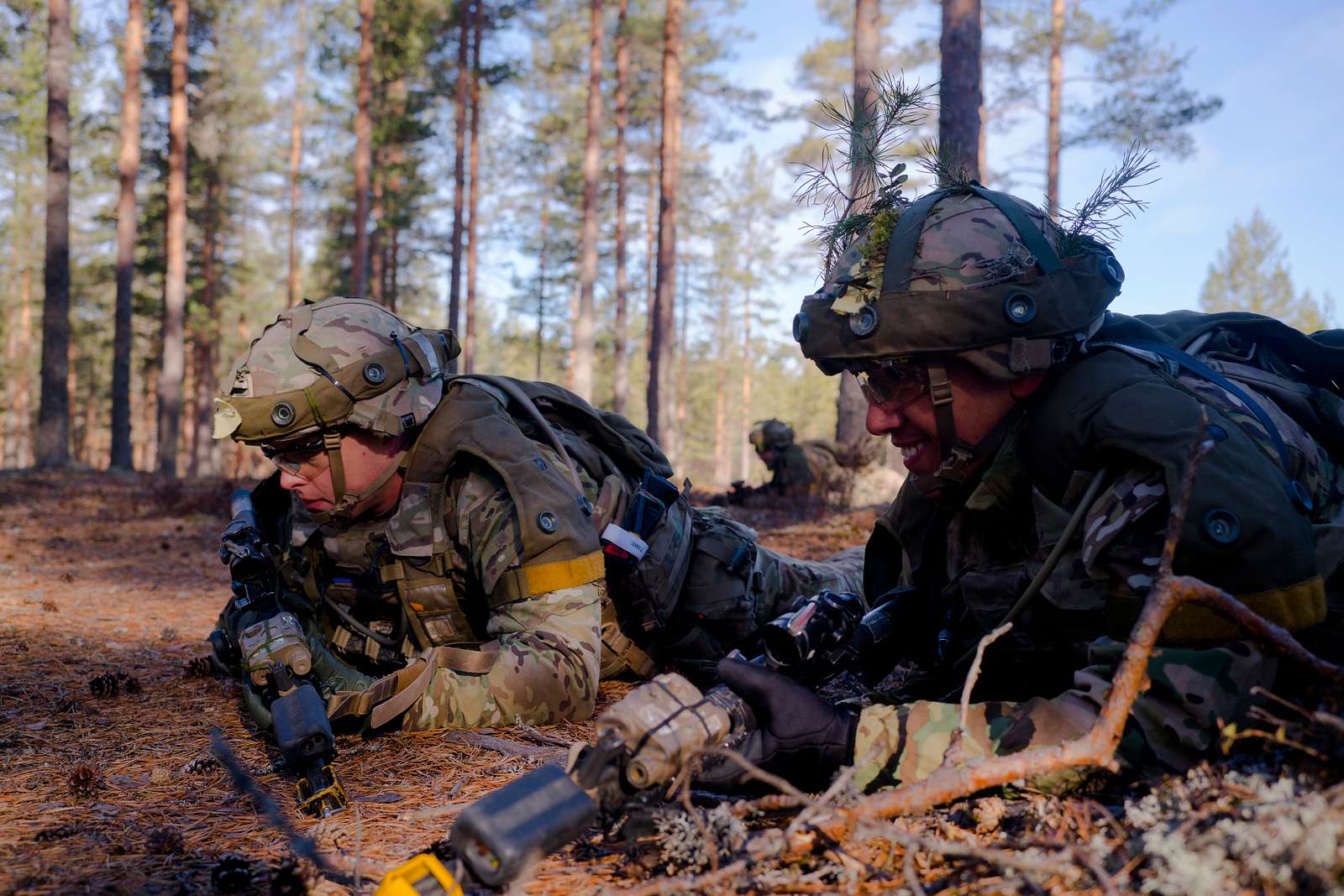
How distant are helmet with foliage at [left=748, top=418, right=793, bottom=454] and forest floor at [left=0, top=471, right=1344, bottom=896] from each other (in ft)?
31.4

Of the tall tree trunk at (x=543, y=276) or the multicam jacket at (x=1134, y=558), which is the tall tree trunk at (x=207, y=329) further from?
the multicam jacket at (x=1134, y=558)

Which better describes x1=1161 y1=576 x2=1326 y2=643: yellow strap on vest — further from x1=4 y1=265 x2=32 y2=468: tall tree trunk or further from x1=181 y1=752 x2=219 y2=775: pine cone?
x1=4 y1=265 x2=32 y2=468: tall tree trunk

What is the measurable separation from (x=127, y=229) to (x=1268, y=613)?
2020 cm

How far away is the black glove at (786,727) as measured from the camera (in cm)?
214

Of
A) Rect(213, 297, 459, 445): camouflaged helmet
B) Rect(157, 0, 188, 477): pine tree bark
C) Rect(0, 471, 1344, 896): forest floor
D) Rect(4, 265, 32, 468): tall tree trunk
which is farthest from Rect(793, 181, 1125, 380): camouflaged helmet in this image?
Rect(4, 265, 32, 468): tall tree trunk

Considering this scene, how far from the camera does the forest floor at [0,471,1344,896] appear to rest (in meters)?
1.49

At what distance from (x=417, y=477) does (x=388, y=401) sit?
339mm

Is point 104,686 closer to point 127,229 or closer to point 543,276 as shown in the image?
point 127,229

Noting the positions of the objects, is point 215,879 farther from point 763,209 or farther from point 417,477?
point 763,209

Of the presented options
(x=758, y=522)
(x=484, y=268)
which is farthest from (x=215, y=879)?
(x=484, y=268)

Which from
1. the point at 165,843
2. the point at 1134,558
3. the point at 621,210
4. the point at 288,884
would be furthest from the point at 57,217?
the point at 1134,558

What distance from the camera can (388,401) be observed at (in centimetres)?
363

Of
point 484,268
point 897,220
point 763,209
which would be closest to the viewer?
point 897,220

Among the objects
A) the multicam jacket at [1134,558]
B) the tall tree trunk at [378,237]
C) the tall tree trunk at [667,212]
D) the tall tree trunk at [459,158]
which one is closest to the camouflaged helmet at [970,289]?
the multicam jacket at [1134,558]
